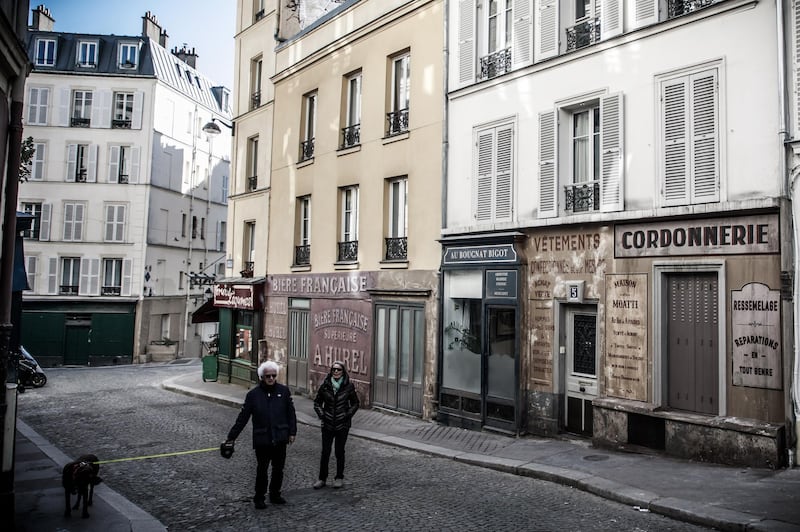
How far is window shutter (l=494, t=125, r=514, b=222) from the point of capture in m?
12.0

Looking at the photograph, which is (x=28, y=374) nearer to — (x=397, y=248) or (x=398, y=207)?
(x=397, y=248)

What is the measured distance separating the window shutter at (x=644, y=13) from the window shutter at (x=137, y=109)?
93.9 feet

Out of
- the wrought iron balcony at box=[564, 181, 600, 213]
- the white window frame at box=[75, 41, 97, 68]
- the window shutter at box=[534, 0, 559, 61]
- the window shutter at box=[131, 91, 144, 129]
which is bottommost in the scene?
the wrought iron balcony at box=[564, 181, 600, 213]

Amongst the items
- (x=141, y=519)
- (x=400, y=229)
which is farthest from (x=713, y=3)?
(x=141, y=519)

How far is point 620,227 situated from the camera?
33.0 ft

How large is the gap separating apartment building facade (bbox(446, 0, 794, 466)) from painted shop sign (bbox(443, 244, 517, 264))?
0.03m

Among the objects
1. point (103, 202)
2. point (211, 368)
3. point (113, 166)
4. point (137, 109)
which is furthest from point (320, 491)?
point (137, 109)

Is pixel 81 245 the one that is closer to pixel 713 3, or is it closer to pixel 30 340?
→ pixel 30 340

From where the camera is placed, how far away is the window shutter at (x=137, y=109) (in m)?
33.1

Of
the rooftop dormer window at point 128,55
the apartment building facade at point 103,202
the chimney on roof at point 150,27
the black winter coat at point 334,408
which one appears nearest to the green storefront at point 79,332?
the apartment building facade at point 103,202

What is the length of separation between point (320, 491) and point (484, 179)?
6770mm

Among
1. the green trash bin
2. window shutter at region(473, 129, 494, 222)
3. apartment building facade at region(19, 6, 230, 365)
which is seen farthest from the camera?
apartment building facade at region(19, 6, 230, 365)

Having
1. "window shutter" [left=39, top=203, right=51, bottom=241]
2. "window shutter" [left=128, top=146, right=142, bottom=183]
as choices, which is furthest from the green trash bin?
"window shutter" [left=39, top=203, right=51, bottom=241]

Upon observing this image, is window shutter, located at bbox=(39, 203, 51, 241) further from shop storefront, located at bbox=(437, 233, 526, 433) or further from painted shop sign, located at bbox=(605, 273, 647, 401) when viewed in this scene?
painted shop sign, located at bbox=(605, 273, 647, 401)
